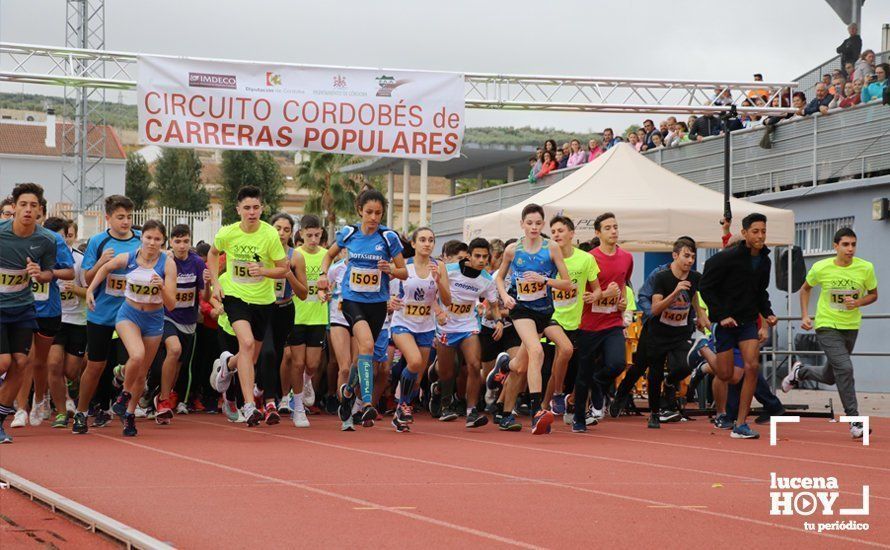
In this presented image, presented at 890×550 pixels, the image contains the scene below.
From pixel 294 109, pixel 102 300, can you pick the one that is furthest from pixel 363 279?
pixel 294 109

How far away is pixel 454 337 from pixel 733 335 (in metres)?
3.36

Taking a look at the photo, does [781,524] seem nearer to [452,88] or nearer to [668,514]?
[668,514]

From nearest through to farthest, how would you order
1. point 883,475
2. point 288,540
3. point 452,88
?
point 288,540, point 883,475, point 452,88

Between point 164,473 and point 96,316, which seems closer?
point 164,473

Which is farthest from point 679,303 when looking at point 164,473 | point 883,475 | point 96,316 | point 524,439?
point 164,473

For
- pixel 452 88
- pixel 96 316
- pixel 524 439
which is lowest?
pixel 524 439

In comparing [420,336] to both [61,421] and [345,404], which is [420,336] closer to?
[345,404]

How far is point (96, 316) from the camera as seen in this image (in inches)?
506

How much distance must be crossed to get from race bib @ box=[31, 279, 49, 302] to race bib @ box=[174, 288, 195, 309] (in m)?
1.96

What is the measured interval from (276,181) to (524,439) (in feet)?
277

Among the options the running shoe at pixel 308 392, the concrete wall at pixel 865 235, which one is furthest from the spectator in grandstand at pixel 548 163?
the running shoe at pixel 308 392

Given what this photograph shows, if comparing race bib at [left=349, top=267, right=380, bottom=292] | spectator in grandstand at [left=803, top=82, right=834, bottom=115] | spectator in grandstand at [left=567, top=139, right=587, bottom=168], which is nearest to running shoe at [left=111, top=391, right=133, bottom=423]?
race bib at [left=349, top=267, right=380, bottom=292]

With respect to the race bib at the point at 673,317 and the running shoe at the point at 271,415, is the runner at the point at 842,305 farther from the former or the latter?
the running shoe at the point at 271,415

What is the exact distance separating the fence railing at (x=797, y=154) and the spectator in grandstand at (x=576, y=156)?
33.7 inches
